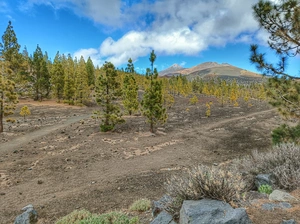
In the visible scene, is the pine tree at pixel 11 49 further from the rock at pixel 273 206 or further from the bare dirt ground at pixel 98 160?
the rock at pixel 273 206

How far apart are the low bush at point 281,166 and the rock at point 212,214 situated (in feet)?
13.2

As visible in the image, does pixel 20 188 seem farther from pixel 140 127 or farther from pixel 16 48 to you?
pixel 16 48

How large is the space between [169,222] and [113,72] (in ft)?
62.4

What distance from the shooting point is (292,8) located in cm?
765

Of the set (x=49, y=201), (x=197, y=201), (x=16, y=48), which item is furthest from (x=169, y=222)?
(x=16, y=48)

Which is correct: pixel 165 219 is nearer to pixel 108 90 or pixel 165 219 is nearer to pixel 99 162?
pixel 99 162

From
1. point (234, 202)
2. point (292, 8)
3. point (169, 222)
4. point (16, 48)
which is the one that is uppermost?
point (16, 48)

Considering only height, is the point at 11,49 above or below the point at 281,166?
above

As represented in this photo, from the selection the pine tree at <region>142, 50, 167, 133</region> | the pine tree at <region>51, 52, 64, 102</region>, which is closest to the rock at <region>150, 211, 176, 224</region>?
the pine tree at <region>142, 50, 167, 133</region>

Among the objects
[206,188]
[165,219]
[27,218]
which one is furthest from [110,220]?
[27,218]

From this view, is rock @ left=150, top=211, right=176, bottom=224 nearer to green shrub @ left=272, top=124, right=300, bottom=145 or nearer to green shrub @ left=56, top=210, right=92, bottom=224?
green shrub @ left=56, top=210, right=92, bottom=224

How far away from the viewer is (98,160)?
1484 centimetres

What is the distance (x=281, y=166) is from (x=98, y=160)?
437 inches

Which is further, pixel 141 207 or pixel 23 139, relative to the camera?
pixel 23 139
